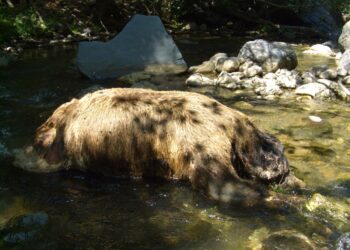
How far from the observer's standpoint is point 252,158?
20.1ft

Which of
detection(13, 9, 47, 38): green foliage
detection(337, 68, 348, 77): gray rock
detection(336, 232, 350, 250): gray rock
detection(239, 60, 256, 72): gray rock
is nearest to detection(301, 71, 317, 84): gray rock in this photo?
detection(337, 68, 348, 77): gray rock

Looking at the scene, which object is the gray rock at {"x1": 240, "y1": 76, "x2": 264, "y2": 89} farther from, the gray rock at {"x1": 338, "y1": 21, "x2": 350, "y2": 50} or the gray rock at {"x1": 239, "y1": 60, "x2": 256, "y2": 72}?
the gray rock at {"x1": 338, "y1": 21, "x2": 350, "y2": 50}

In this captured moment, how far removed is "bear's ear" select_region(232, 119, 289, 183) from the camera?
20.0 feet

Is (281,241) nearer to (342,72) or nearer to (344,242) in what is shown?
(344,242)

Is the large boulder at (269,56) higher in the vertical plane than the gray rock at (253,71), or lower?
higher

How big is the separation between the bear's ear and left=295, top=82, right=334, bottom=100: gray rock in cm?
528

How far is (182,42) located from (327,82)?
7781mm

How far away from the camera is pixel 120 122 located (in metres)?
6.27

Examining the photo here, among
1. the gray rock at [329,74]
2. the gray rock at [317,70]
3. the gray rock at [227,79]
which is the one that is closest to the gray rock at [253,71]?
the gray rock at [227,79]

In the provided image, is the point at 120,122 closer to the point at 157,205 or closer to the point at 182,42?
the point at 157,205

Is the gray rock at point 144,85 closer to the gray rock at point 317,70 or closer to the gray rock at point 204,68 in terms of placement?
the gray rock at point 204,68

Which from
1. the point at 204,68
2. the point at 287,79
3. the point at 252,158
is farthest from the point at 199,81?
the point at 252,158

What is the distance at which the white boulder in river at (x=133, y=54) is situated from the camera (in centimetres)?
1285

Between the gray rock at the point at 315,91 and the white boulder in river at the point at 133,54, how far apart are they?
10.7 ft
